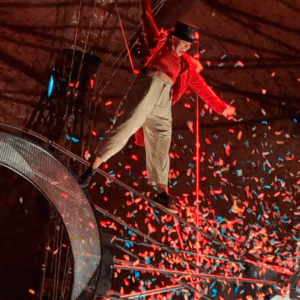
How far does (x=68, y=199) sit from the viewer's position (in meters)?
3.78

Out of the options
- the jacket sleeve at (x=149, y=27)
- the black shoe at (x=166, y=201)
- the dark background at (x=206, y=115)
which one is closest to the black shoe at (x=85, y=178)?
the black shoe at (x=166, y=201)

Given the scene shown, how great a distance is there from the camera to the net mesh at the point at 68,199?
12.0 feet

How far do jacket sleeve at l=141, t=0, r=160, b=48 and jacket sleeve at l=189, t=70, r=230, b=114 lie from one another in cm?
42

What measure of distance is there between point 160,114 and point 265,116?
1434 millimetres

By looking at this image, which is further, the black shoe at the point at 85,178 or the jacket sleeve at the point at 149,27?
the black shoe at the point at 85,178

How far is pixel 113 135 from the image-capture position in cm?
368

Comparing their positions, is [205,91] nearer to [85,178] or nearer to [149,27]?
[149,27]

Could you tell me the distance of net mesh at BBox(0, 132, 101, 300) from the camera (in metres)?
3.65

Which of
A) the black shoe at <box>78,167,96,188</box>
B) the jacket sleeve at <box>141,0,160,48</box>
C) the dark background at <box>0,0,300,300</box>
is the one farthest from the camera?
the dark background at <box>0,0,300,300</box>

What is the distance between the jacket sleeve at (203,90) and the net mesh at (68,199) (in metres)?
1.15

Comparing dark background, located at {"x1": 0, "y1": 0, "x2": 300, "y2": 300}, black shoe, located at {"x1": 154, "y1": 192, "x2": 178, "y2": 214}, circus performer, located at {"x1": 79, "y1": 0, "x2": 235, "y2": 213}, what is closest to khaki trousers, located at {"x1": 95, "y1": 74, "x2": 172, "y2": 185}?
circus performer, located at {"x1": 79, "y1": 0, "x2": 235, "y2": 213}

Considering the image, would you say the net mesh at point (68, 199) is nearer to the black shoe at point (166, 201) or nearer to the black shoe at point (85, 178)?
the black shoe at point (85, 178)

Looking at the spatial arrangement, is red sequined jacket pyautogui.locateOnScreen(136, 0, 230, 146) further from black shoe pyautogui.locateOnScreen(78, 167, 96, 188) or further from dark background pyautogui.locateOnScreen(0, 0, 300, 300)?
dark background pyautogui.locateOnScreen(0, 0, 300, 300)

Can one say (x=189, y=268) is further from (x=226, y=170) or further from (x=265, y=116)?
(x=265, y=116)
